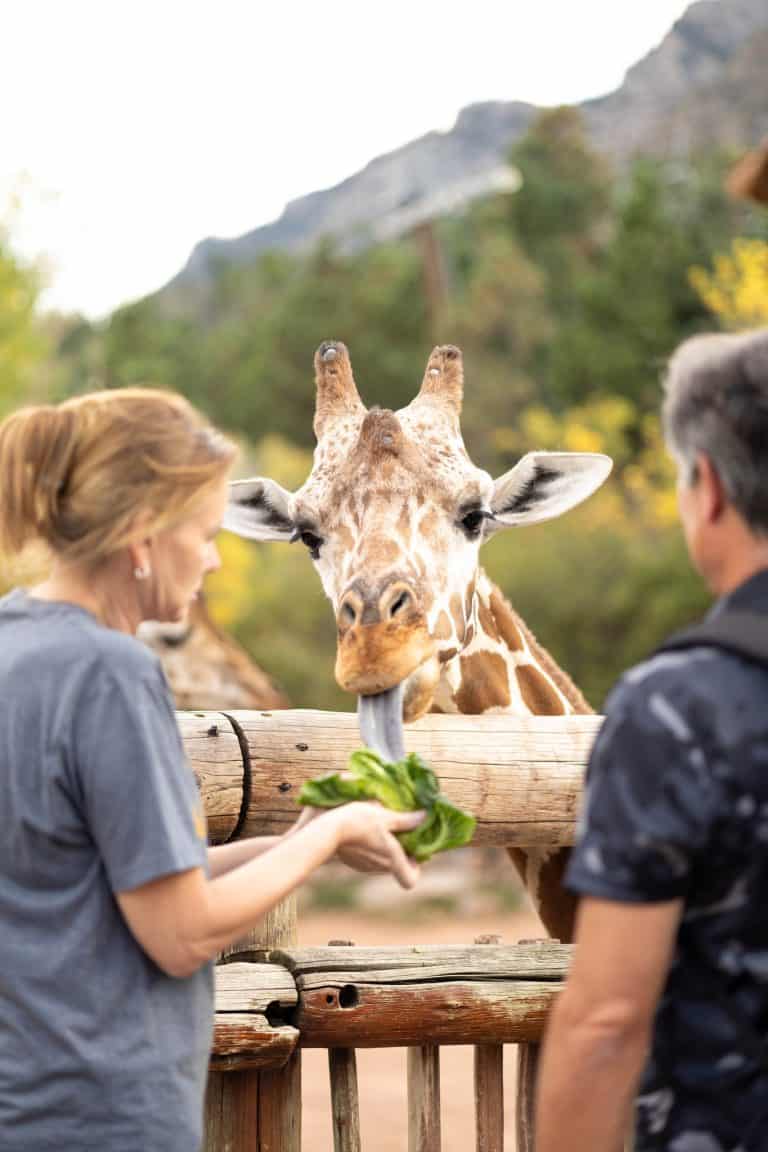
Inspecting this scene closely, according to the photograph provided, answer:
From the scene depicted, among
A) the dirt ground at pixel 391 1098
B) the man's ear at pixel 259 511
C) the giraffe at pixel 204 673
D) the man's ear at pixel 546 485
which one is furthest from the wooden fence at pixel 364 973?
the giraffe at pixel 204 673

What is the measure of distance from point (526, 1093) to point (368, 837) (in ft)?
5.74

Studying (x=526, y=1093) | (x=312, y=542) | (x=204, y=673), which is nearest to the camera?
(x=526, y=1093)

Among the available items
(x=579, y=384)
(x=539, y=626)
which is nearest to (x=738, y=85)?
(x=579, y=384)

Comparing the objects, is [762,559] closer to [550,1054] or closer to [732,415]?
[732,415]

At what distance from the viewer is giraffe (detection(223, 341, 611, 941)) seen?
3734mm

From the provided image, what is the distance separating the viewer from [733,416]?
78.5 inches

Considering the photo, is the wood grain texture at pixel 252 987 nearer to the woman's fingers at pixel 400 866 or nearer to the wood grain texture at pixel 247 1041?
the wood grain texture at pixel 247 1041

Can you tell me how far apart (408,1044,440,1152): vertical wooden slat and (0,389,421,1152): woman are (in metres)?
1.68

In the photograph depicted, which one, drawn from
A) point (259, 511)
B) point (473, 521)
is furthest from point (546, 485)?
point (259, 511)

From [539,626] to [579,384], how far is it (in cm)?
1030

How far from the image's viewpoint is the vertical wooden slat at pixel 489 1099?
3.86 meters

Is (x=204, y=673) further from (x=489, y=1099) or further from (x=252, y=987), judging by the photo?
(x=252, y=987)

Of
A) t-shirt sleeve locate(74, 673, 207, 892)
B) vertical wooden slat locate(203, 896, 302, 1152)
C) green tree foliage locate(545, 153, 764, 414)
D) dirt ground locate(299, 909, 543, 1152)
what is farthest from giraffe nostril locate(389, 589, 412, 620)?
green tree foliage locate(545, 153, 764, 414)

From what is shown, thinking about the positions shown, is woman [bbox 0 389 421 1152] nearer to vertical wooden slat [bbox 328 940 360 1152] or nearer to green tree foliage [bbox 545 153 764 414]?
vertical wooden slat [bbox 328 940 360 1152]
